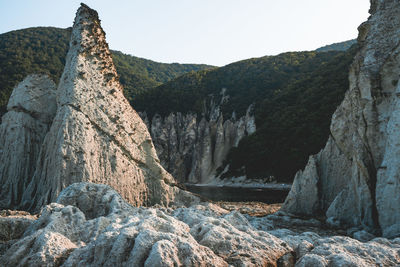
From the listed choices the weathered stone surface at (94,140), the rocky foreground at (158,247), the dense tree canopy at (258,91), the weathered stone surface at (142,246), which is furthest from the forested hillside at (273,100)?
the weathered stone surface at (142,246)

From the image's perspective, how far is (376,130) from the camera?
41.7ft

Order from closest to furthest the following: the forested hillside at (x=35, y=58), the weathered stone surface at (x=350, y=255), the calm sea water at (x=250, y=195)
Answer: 1. the weathered stone surface at (x=350, y=255)
2. the calm sea water at (x=250, y=195)
3. the forested hillside at (x=35, y=58)

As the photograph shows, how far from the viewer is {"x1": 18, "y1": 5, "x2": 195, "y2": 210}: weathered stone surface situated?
14.3 m

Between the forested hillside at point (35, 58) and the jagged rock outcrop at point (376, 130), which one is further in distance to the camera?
the forested hillside at point (35, 58)

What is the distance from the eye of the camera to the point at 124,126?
17.3 meters

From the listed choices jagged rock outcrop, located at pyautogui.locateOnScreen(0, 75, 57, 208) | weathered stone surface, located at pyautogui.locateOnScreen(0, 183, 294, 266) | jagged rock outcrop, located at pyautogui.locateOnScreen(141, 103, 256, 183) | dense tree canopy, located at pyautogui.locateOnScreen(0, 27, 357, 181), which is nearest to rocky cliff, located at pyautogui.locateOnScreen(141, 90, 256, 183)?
jagged rock outcrop, located at pyautogui.locateOnScreen(141, 103, 256, 183)

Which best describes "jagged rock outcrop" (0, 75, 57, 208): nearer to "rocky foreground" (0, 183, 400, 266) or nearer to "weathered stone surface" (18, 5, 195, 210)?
"weathered stone surface" (18, 5, 195, 210)

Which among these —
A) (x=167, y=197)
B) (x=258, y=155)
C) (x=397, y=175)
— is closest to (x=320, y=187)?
(x=397, y=175)

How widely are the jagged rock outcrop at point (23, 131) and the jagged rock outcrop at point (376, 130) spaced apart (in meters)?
17.8

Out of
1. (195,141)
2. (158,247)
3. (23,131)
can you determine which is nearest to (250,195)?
(23,131)

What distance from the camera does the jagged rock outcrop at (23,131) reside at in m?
17.2

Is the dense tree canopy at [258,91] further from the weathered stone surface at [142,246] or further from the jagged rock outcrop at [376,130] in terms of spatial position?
the weathered stone surface at [142,246]

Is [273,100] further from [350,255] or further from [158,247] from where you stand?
[158,247]

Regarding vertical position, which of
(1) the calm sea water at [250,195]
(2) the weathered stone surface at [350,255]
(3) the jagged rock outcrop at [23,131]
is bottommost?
(1) the calm sea water at [250,195]
